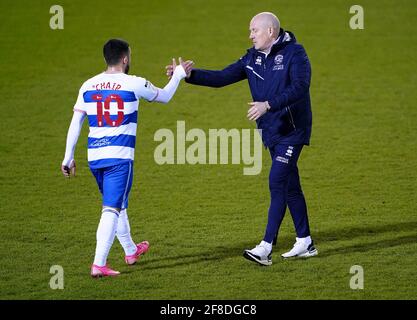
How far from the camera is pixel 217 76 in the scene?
8.67 metres

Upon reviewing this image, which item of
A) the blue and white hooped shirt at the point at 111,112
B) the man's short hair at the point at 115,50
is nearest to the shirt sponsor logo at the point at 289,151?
the blue and white hooped shirt at the point at 111,112

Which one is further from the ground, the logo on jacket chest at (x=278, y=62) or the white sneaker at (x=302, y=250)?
the logo on jacket chest at (x=278, y=62)

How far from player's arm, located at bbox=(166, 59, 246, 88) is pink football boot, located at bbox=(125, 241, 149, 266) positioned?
149cm

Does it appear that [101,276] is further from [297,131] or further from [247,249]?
[297,131]

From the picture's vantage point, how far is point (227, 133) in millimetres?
13391

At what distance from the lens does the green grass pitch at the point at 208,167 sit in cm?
796

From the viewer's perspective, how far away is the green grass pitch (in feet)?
26.1
